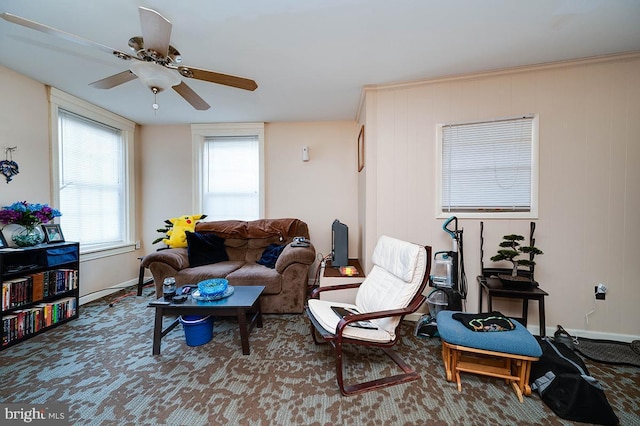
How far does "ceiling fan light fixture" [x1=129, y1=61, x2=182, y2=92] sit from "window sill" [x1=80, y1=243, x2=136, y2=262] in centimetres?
261

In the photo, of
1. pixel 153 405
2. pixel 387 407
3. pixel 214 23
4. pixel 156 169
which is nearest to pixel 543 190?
pixel 387 407

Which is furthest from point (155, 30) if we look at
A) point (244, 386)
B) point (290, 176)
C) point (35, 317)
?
point (35, 317)

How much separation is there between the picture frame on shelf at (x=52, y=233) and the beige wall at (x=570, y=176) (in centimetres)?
394

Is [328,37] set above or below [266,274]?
above

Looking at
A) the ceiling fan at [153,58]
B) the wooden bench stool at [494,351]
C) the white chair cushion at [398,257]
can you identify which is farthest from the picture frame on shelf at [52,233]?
the wooden bench stool at [494,351]

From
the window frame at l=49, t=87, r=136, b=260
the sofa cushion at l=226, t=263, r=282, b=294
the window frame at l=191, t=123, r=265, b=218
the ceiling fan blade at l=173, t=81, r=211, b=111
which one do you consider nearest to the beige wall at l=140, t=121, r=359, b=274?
the window frame at l=191, t=123, r=265, b=218

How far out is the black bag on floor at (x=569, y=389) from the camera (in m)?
1.33

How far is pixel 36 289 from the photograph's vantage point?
2.22 metres

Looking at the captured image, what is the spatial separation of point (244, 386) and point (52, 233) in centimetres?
274

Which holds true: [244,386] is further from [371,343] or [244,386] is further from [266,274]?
[266,274]

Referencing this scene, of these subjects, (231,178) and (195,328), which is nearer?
(195,328)

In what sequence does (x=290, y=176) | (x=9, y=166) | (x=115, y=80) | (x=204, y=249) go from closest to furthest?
(x=115, y=80)
(x=9, y=166)
(x=204, y=249)
(x=290, y=176)

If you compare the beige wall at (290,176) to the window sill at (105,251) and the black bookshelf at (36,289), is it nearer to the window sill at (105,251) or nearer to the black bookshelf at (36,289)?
the window sill at (105,251)

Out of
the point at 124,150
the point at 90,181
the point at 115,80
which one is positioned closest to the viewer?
the point at 115,80
